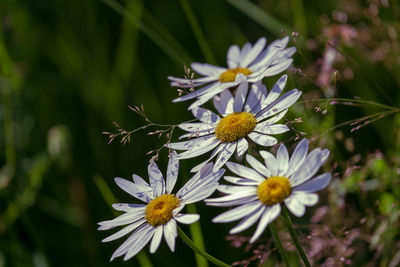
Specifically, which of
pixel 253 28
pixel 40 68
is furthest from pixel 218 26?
pixel 40 68

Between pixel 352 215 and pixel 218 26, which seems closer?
pixel 352 215

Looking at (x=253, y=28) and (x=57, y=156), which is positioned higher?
(x=253, y=28)

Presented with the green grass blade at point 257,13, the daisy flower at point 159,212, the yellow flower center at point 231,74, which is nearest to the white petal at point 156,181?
the daisy flower at point 159,212

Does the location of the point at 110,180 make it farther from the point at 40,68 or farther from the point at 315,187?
the point at 315,187

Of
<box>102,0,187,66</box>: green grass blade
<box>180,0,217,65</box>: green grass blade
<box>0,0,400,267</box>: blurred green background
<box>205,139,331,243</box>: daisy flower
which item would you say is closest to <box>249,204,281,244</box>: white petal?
<box>205,139,331,243</box>: daisy flower

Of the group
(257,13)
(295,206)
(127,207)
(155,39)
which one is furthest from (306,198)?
(257,13)

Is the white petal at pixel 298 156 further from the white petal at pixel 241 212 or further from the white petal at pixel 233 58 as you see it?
the white petal at pixel 233 58

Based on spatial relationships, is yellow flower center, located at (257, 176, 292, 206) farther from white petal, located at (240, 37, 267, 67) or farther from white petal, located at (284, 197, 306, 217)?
white petal, located at (240, 37, 267, 67)
